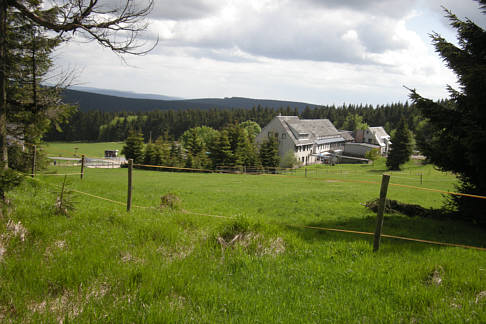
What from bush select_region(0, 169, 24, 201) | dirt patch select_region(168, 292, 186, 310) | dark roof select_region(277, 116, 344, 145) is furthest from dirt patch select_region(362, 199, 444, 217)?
dark roof select_region(277, 116, 344, 145)

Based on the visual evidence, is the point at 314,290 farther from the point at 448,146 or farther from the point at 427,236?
the point at 448,146

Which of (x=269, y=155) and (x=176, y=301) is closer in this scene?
(x=176, y=301)

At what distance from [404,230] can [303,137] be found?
7711 centimetres

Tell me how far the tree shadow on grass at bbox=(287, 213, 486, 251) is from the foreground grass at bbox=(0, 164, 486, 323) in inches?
4.4

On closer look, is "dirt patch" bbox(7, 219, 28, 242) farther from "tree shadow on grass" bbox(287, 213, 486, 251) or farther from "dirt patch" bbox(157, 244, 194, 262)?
"tree shadow on grass" bbox(287, 213, 486, 251)

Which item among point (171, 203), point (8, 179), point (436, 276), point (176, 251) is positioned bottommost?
point (171, 203)

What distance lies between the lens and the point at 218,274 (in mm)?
5238

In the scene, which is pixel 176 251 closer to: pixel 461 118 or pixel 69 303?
pixel 69 303

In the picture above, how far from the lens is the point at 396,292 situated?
15.5 ft

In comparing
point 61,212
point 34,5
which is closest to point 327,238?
point 61,212

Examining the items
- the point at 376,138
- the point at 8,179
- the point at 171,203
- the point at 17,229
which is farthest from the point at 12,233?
the point at 376,138

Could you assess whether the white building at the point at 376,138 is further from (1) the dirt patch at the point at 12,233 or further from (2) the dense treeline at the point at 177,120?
(1) the dirt patch at the point at 12,233

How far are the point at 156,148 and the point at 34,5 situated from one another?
178 feet

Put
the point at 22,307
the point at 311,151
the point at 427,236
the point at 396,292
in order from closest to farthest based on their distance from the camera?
the point at 22,307 < the point at 396,292 < the point at 427,236 < the point at 311,151
